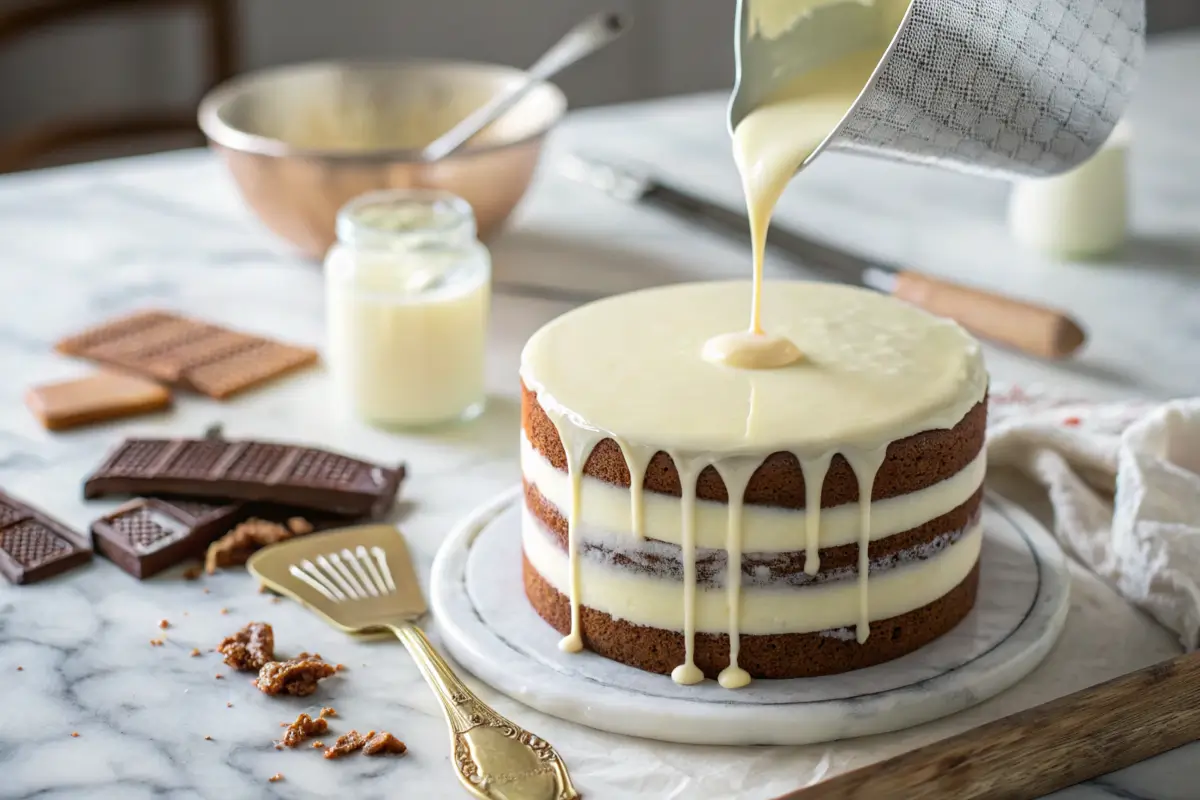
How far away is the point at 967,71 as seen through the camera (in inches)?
42.4

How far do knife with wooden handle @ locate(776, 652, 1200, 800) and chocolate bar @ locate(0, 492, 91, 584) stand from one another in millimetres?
737

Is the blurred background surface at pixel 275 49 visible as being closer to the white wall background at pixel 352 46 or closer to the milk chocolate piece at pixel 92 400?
the white wall background at pixel 352 46

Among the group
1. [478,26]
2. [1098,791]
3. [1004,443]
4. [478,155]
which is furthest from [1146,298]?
[478,26]

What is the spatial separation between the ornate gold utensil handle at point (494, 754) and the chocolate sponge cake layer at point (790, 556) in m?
0.15

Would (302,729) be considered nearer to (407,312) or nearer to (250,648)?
(250,648)

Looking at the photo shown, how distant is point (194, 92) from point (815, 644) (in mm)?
3157

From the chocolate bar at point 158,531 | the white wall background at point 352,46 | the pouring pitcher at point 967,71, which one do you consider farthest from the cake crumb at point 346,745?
the white wall background at point 352,46

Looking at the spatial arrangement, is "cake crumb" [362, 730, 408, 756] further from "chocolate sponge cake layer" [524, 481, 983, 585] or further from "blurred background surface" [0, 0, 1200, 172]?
"blurred background surface" [0, 0, 1200, 172]

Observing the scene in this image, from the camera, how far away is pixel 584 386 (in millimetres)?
1186

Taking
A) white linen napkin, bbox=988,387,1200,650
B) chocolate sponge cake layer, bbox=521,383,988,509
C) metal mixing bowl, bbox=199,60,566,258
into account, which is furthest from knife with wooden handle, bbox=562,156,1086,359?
chocolate sponge cake layer, bbox=521,383,988,509

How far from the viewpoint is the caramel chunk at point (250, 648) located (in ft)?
3.90

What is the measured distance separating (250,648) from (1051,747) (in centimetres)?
64

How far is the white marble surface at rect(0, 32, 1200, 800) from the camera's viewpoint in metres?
1.07

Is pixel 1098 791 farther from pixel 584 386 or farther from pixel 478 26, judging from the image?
pixel 478 26
